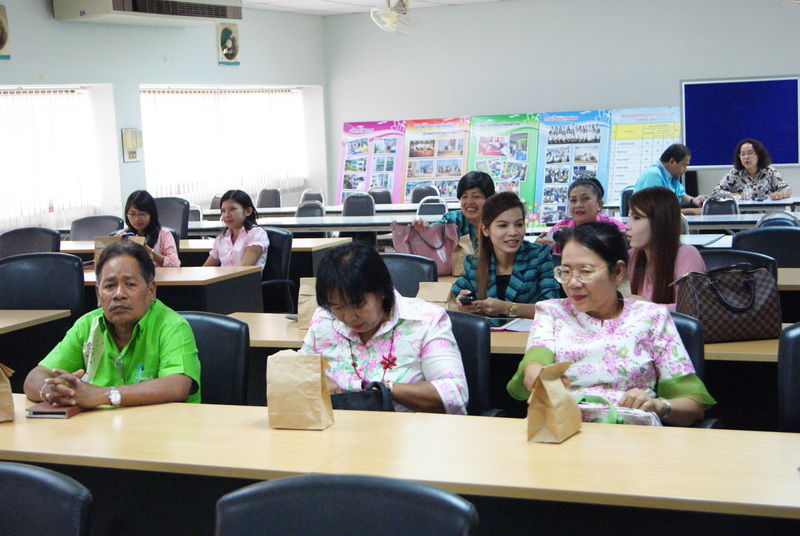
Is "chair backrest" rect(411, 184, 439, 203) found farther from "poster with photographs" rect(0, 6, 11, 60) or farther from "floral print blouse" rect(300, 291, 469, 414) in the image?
"floral print blouse" rect(300, 291, 469, 414)

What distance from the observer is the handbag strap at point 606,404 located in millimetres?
2326

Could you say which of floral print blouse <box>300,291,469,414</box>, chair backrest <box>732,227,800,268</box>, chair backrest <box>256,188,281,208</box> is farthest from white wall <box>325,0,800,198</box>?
floral print blouse <box>300,291,469,414</box>

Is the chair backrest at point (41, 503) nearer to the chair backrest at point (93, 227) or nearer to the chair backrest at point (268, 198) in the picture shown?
the chair backrest at point (93, 227)

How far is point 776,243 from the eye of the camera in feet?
16.2

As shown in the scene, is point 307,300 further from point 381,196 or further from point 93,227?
point 381,196

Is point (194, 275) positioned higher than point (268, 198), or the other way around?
point (268, 198)

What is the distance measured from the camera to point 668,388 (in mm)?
2494

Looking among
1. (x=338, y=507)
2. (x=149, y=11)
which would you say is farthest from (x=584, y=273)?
(x=149, y=11)

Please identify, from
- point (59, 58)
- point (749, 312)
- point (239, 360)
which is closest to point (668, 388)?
point (749, 312)

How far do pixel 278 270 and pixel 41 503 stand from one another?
172 inches

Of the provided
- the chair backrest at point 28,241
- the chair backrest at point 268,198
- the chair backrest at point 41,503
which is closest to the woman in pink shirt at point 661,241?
the chair backrest at point 41,503

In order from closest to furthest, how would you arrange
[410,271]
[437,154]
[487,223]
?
[487,223] < [410,271] < [437,154]

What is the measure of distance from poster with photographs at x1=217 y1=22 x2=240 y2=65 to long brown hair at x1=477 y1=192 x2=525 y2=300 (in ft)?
23.6

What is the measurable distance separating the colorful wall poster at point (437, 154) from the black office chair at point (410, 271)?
7.21 metres
